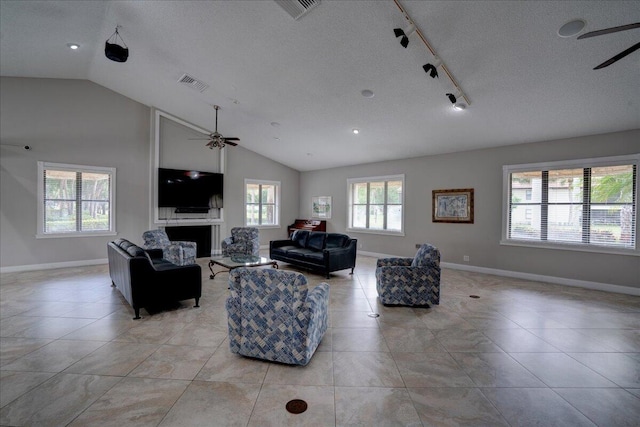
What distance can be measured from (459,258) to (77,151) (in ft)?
30.2

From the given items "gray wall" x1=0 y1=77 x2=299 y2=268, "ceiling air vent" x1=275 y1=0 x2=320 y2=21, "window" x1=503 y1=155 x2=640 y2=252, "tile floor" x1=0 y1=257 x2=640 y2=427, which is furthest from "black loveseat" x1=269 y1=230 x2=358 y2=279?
"ceiling air vent" x1=275 y1=0 x2=320 y2=21

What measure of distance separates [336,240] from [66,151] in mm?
6439

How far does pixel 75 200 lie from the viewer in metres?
6.73

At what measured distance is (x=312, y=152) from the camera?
841 centimetres

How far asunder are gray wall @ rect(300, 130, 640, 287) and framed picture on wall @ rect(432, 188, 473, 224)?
0.12 m

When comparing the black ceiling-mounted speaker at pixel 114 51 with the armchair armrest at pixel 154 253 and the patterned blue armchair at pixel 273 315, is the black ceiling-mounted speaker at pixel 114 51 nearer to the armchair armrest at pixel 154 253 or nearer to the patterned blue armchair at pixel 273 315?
the armchair armrest at pixel 154 253

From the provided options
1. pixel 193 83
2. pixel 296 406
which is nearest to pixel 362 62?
pixel 193 83

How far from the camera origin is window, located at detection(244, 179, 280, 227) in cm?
945

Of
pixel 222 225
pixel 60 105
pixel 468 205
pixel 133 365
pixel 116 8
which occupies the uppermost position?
pixel 116 8

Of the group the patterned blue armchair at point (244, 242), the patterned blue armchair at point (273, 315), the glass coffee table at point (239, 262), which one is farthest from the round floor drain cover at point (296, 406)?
the patterned blue armchair at point (244, 242)

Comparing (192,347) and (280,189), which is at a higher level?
(280,189)

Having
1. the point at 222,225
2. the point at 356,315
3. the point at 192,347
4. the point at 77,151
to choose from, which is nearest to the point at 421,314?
the point at 356,315

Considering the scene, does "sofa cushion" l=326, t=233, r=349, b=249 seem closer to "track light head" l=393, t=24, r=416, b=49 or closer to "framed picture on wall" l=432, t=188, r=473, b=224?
"framed picture on wall" l=432, t=188, r=473, b=224

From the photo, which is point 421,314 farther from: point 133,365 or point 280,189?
point 280,189
